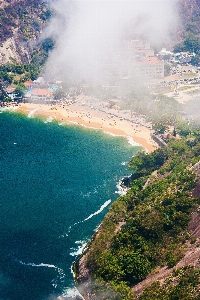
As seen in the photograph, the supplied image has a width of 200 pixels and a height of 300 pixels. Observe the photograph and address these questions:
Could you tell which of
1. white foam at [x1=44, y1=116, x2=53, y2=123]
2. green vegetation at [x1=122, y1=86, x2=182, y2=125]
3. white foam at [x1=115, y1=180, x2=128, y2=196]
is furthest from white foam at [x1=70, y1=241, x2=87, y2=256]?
white foam at [x1=44, y1=116, x2=53, y2=123]

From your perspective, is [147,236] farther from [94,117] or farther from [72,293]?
[94,117]

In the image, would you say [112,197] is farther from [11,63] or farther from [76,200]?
[11,63]

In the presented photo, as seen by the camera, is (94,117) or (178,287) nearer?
(178,287)

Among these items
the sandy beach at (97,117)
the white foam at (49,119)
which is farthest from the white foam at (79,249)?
the white foam at (49,119)

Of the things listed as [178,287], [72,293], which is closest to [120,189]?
[72,293]

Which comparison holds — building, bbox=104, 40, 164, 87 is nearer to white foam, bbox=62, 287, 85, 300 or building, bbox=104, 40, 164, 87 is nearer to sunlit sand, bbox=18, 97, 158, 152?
sunlit sand, bbox=18, 97, 158, 152
